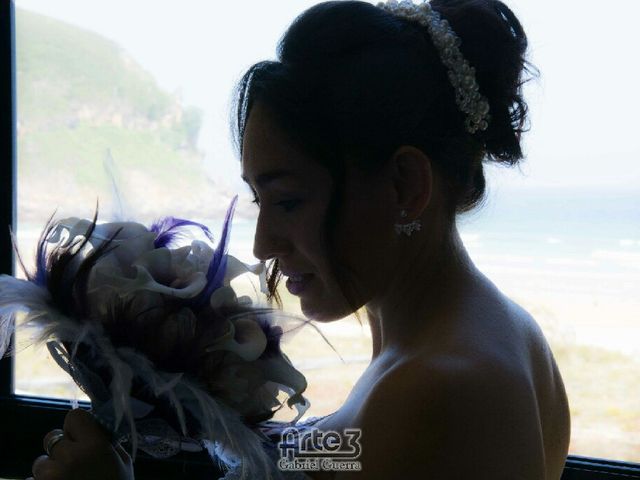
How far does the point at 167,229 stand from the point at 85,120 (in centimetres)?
112

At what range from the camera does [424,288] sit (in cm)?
90

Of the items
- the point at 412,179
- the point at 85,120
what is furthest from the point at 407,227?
the point at 85,120

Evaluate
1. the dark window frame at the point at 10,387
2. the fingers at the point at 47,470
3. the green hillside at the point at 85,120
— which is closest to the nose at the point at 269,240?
the fingers at the point at 47,470

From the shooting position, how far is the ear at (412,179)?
83 centimetres

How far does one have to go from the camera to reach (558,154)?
1.50m

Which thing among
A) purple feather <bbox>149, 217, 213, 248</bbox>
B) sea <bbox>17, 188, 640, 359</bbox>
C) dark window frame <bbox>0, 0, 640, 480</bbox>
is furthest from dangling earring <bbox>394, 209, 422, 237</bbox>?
dark window frame <bbox>0, 0, 640, 480</bbox>

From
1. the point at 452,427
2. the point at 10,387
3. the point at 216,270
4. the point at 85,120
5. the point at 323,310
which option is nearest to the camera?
the point at 452,427

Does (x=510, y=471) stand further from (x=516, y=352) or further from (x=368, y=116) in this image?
(x=368, y=116)

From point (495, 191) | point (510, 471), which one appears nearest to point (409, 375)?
point (510, 471)

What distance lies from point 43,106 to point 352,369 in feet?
3.14

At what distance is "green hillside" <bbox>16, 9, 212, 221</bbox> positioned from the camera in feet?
5.68

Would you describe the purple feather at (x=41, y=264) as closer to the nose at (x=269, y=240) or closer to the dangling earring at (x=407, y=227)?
the nose at (x=269, y=240)

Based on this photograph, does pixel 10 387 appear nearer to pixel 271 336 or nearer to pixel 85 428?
pixel 85 428

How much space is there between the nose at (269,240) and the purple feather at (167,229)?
6 centimetres
